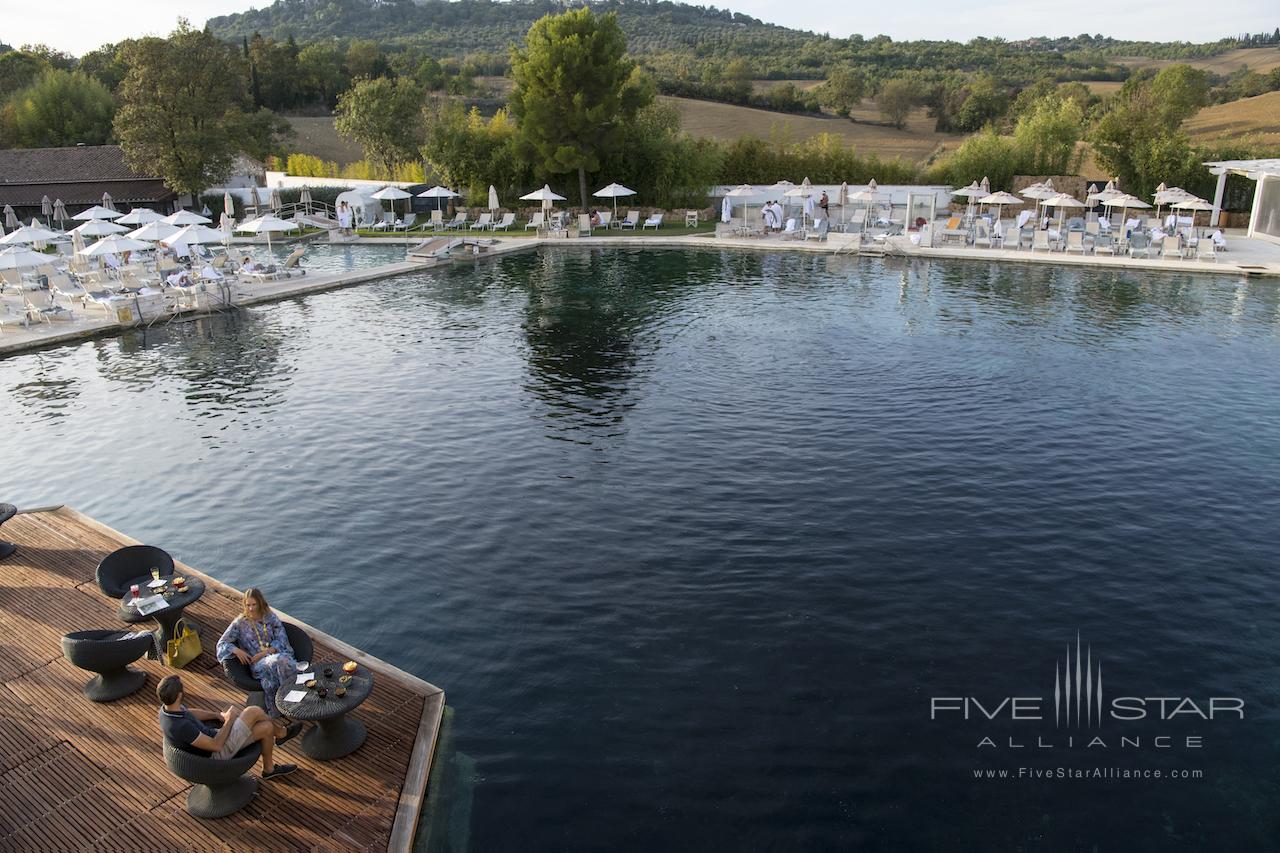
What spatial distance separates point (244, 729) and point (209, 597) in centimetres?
270

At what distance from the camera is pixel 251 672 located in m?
6.25

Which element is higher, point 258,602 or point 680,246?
point 258,602

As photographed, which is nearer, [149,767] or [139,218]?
[149,767]

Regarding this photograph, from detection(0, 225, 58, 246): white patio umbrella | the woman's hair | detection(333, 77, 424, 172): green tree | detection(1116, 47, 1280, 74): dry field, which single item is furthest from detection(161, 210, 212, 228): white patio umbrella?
detection(1116, 47, 1280, 74): dry field

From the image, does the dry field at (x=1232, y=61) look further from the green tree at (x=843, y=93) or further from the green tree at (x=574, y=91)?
the green tree at (x=574, y=91)

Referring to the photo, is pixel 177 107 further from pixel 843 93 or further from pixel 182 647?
pixel 843 93

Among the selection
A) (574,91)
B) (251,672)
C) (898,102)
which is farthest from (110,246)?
(898,102)

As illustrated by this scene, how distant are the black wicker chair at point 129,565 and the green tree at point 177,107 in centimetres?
3660

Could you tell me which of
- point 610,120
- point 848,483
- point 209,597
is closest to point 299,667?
point 209,597

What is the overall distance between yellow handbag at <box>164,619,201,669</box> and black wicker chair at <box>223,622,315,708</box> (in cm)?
68

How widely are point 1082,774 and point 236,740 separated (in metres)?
5.73

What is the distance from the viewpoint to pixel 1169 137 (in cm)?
3497

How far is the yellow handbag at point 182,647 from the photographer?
6.71m

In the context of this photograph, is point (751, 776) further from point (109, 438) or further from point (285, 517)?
point (109, 438)
